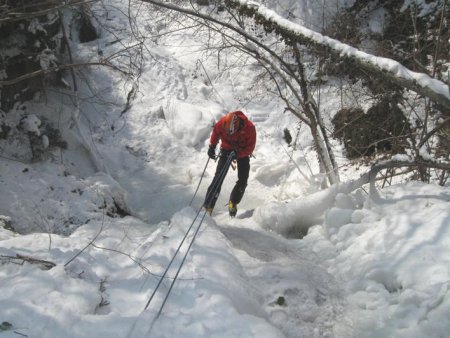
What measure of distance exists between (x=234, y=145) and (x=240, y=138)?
153 millimetres

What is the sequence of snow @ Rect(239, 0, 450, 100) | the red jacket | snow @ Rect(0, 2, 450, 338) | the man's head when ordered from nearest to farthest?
snow @ Rect(0, 2, 450, 338)
snow @ Rect(239, 0, 450, 100)
the man's head
the red jacket

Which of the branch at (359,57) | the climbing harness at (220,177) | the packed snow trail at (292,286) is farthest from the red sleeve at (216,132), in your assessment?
the packed snow trail at (292,286)

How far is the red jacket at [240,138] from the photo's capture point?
20.1ft

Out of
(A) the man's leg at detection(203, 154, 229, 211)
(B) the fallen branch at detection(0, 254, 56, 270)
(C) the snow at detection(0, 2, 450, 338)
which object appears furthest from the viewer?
(A) the man's leg at detection(203, 154, 229, 211)

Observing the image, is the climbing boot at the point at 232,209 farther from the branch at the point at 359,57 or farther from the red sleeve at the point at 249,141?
the branch at the point at 359,57

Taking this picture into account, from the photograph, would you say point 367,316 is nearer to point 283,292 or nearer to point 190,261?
point 283,292

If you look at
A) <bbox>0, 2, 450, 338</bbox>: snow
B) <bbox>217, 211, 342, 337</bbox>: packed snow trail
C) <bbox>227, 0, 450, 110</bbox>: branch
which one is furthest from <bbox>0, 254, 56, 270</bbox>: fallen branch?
<bbox>227, 0, 450, 110</bbox>: branch

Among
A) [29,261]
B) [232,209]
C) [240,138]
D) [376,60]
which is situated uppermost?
[376,60]

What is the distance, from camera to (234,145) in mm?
6242

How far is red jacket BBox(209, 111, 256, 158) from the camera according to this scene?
6.13 meters

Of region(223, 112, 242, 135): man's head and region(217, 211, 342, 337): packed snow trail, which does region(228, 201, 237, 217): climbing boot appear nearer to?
Answer: region(223, 112, 242, 135): man's head

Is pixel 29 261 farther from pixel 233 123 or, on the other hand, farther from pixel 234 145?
pixel 234 145

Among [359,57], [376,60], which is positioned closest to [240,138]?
[359,57]

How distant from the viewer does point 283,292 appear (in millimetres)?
3555
